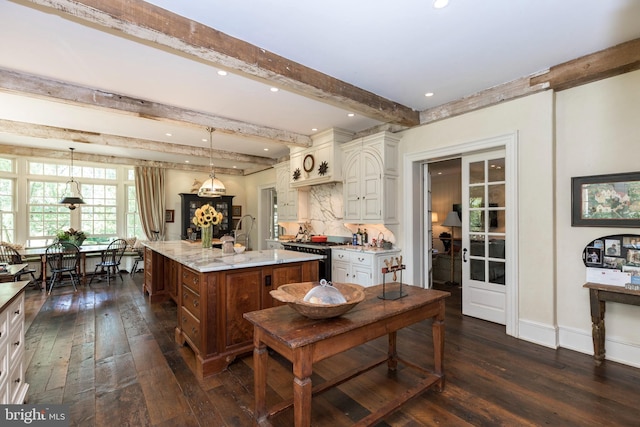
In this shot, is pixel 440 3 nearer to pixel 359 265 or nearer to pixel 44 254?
pixel 359 265

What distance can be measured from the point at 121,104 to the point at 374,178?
360cm

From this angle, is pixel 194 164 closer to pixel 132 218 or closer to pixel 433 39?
pixel 132 218

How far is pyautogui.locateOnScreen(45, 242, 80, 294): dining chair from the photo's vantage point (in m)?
5.43

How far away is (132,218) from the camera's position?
7793mm

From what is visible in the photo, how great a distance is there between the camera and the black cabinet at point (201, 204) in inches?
312

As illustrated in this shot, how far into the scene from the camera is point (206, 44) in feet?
7.60

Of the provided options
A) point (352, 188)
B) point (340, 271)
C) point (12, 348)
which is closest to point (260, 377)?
point (12, 348)

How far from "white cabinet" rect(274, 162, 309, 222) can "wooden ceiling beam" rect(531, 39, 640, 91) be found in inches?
171

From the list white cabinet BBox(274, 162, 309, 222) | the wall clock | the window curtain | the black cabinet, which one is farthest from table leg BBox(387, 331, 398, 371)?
the window curtain

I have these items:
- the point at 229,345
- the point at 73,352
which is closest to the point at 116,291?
the point at 73,352

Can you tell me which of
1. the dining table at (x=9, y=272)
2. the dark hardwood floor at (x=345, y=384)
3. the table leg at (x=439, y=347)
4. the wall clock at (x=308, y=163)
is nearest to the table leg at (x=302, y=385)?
the dark hardwood floor at (x=345, y=384)

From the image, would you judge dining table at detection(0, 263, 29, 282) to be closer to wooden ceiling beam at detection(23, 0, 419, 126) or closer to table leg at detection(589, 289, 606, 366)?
wooden ceiling beam at detection(23, 0, 419, 126)

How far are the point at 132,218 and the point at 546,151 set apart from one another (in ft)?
29.1

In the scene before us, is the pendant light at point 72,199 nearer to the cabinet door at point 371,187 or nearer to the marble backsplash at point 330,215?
the marble backsplash at point 330,215
